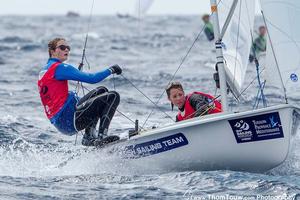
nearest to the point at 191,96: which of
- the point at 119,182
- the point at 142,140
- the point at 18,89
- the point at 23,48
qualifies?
the point at 142,140

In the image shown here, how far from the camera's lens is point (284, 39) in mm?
6383

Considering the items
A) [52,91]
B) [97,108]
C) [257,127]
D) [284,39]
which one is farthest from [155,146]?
[284,39]

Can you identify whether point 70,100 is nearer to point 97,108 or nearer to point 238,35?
point 97,108

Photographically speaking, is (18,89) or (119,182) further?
(18,89)

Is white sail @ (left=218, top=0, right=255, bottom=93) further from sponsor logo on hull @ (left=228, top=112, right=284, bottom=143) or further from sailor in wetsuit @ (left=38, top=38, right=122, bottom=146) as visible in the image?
sailor in wetsuit @ (left=38, top=38, right=122, bottom=146)

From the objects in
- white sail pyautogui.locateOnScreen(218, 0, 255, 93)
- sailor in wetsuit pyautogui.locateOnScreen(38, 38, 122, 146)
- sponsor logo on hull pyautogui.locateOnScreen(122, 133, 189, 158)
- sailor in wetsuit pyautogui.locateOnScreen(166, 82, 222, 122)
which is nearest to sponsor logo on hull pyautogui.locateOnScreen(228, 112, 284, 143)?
sponsor logo on hull pyautogui.locateOnScreen(122, 133, 189, 158)

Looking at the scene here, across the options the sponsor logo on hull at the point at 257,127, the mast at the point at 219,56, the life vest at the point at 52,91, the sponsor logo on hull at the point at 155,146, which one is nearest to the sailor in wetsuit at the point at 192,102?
the mast at the point at 219,56

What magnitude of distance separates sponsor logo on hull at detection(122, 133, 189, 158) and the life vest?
811mm

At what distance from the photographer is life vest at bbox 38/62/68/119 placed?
6.82 meters

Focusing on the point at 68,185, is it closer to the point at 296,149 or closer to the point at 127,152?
the point at 127,152

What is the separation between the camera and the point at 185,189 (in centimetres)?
599

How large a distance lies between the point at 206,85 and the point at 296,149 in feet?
23.8

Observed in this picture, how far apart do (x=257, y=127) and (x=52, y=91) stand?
1.99m

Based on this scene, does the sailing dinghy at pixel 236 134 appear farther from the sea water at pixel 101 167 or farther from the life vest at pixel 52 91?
the life vest at pixel 52 91
